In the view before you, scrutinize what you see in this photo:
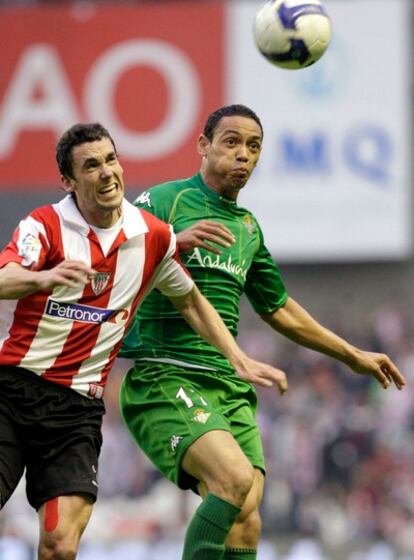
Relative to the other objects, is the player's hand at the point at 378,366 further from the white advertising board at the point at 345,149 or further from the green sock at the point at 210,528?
the white advertising board at the point at 345,149

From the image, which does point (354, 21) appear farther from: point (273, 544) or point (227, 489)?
point (227, 489)

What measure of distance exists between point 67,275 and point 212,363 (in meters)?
1.44

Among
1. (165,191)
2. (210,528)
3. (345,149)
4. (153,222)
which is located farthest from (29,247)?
(345,149)

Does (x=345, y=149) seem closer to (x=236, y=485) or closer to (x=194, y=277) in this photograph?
(x=194, y=277)

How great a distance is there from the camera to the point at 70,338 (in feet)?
20.2

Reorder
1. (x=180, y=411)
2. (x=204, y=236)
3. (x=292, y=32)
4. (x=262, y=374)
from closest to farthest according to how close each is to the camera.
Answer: (x=262, y=374), (x=204, y=236), (x=180, y=411), (x=292, y=32)

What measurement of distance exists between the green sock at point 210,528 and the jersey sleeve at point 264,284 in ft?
4.31

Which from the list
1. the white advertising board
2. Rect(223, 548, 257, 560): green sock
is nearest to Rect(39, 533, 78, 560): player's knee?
Rect(223, 548, 257, 560): green sock

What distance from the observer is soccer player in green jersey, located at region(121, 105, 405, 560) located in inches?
247

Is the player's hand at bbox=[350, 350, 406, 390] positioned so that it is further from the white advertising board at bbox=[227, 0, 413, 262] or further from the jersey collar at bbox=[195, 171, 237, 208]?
the white advertising board at bbox=[227, 0, 413, 262]

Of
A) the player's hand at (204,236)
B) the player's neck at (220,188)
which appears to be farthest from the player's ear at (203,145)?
the player's hand at (204,236)

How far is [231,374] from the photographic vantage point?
6820mm

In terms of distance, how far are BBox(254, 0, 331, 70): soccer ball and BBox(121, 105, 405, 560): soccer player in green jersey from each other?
61cm

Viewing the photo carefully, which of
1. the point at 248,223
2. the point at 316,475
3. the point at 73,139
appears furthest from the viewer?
the point at 316,475
